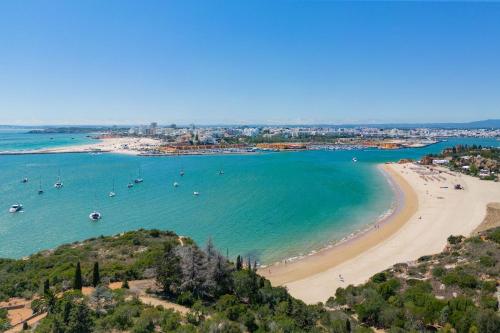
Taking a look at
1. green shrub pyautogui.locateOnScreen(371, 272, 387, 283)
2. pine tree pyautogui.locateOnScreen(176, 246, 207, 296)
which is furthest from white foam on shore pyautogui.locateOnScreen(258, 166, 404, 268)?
pine tree pyautogui.locateOnScreen(176, 246, 207, 296)

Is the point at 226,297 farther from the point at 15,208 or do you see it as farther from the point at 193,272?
the point at 15,208

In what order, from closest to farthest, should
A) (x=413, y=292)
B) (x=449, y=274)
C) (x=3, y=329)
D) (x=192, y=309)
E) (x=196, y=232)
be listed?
(x=3, y=329), (x=192, y=309), (x=413, y=292), (x=449, y=274), (x=196, y=232)

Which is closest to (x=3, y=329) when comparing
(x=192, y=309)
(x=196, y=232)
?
(x=192, y=309)

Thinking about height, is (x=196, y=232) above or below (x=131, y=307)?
below

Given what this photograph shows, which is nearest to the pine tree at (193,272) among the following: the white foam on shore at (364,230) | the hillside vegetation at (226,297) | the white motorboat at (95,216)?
the hillside vegetation at (226,297)

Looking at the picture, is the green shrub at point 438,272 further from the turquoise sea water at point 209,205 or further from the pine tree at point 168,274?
the pine tree at point 168,274

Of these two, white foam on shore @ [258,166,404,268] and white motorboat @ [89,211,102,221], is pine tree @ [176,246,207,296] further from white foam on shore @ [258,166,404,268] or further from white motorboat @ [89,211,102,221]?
white motorboat @ [89,211,102,221]

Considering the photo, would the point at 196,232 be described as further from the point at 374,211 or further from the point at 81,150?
the point at 81,150
